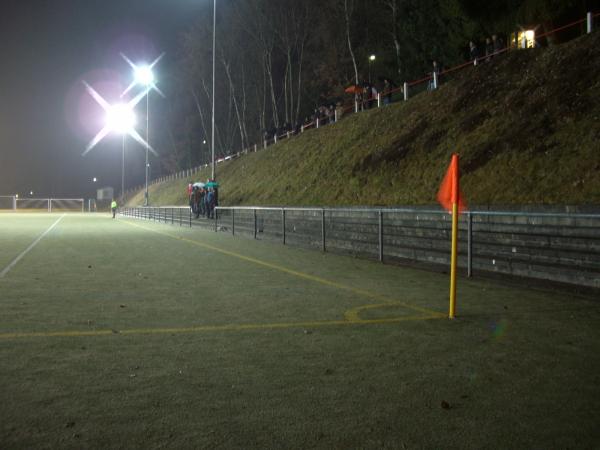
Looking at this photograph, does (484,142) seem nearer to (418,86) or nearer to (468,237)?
(468,237)

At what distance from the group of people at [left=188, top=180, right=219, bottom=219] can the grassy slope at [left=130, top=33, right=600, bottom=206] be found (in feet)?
10.0

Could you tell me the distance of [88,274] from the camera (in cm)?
1122

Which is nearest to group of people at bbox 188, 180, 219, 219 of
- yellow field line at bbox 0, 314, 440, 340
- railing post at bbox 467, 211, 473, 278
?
railing post at bbox 467, 211, 473, 278

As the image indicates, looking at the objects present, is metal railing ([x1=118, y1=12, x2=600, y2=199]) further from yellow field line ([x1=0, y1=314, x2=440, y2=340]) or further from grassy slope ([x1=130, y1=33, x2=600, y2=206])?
yellow field line ([x1=0, y1=314, x2=440, y2=340])

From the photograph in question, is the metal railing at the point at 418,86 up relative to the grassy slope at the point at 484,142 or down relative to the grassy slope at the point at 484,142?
up

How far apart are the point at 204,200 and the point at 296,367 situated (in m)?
28.4

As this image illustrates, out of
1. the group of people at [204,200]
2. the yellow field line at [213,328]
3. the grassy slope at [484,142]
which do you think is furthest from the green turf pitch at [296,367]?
the group of people at [204,200]

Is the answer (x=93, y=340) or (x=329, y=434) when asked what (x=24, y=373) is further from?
(x=329, y=434)

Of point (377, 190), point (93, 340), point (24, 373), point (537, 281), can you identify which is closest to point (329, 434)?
point (24, 373)

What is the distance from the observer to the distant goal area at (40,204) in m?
Result: 101

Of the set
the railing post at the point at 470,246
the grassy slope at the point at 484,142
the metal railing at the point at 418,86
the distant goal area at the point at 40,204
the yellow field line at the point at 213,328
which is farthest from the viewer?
the distant goal area at the point at 40,204

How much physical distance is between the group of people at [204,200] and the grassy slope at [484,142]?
305 centimetres

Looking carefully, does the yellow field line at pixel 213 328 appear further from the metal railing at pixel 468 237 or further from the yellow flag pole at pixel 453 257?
the metal railing at pixel 468 237

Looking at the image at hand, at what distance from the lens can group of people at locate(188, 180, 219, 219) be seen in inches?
1237
